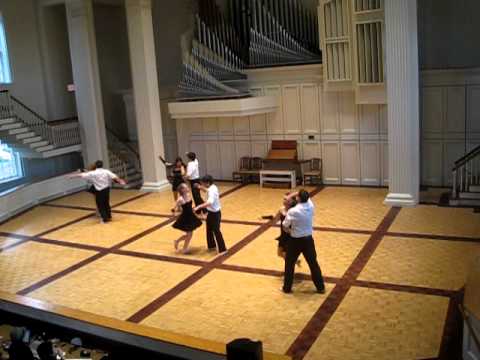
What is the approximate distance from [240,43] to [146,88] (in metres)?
2.88

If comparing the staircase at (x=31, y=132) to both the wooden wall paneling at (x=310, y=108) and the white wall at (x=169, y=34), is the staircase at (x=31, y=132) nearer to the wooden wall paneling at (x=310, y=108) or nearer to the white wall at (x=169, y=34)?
the white wall at (x=169, y=34)

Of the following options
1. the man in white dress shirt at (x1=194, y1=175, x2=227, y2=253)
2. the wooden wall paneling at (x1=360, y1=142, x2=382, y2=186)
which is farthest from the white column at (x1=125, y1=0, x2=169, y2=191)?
the man in white dress shirt at (x1=194, y1=175, x2=227, y2=253)

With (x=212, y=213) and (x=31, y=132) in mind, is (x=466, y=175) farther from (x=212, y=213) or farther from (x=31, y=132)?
(x=31, y=132)

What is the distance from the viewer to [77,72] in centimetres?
1591

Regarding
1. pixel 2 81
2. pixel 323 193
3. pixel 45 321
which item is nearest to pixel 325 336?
pixel 45 321

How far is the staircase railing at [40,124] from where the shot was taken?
15633 millimetres

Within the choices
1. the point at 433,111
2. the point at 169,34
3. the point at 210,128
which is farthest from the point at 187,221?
the point at 169,34

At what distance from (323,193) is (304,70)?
334cm

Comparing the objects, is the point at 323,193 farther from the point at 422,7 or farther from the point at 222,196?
the point at 422,7

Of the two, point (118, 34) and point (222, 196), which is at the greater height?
point (118, 34)

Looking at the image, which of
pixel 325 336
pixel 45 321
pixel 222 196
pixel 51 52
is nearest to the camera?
pixel 45 321

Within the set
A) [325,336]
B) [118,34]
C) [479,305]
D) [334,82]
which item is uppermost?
[118,34]

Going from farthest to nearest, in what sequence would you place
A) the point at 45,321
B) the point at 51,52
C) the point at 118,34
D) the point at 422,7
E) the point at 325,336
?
the point at 118,34 < the point at 51,52 < the point at 422,7 < the point at 325,336 < the point at 45,321

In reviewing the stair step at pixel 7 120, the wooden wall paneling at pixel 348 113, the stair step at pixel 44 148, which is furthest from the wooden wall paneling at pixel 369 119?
the stair step at pixel 7 120
